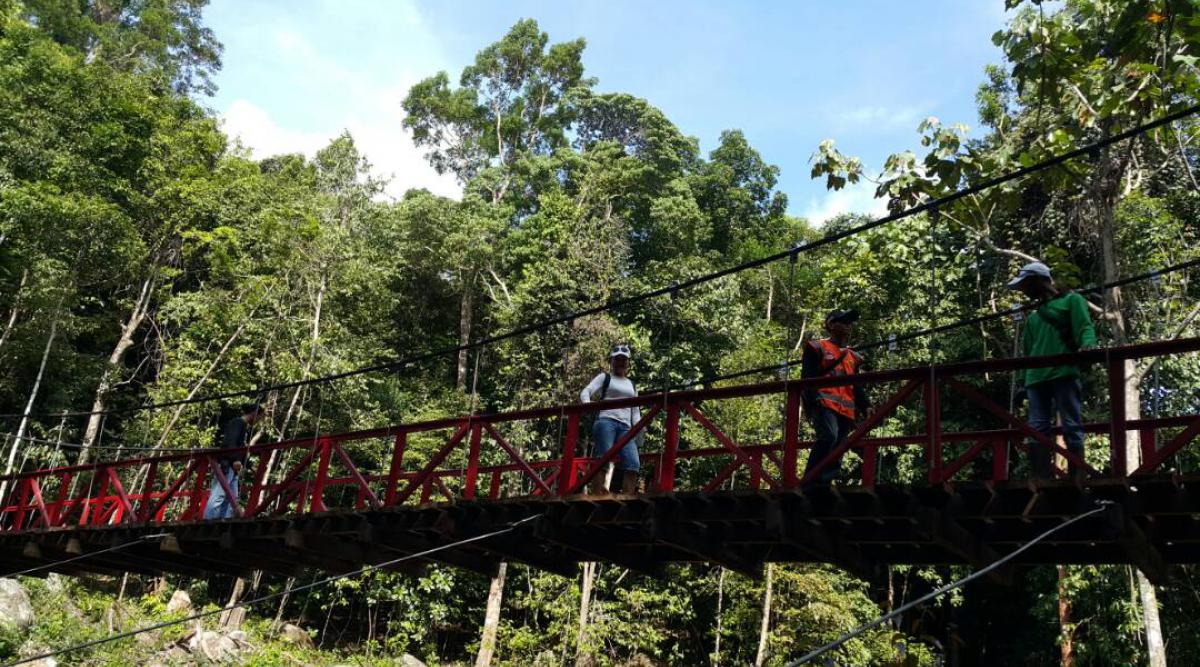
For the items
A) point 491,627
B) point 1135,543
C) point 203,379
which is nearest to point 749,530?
point 1135,543

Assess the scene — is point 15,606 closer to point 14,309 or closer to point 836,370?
point 14,309

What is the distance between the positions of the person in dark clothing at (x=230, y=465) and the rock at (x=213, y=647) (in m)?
9.74

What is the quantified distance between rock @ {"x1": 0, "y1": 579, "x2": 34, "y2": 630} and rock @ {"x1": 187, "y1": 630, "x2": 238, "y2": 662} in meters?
2.86

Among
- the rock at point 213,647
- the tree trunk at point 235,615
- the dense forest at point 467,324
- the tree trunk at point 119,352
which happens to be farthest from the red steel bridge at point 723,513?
the tree trunk at point 119,352

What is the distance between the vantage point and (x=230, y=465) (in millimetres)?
9945

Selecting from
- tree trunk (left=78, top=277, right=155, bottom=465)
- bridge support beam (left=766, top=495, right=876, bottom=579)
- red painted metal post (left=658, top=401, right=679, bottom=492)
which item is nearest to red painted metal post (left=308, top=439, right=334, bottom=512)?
red painted metal post (left=658, top=401, right=679, bottom=492)

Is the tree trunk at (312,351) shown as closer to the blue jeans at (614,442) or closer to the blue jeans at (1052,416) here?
the blue jeans at (614,442)

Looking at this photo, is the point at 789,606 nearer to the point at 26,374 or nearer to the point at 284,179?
the point at 26,374

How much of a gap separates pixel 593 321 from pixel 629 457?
15207 mm

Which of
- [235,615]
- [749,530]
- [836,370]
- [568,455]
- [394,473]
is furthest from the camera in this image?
[235,615]

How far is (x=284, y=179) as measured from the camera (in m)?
31.5

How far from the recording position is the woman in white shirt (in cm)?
733

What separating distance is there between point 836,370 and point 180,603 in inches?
770

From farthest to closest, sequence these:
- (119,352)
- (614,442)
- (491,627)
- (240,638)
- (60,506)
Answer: (119,352), (491,627), (240,638), (60,506), (614,442)
